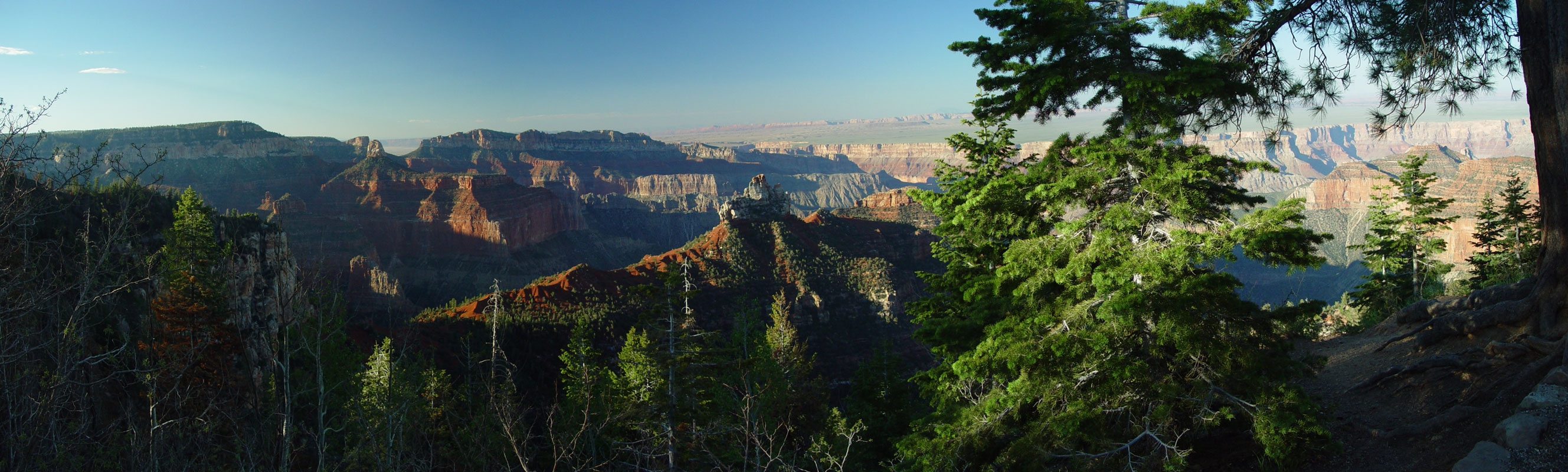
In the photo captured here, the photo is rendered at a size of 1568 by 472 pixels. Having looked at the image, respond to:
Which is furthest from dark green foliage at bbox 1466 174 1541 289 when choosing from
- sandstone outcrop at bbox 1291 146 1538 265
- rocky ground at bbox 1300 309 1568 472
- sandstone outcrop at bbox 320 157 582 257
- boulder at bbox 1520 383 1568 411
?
sandstone outcrop at bbox 320 157 582 257

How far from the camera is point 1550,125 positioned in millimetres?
8828

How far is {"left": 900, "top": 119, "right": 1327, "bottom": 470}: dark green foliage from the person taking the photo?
7.42 m

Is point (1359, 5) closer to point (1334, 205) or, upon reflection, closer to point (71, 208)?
point (71, 208)

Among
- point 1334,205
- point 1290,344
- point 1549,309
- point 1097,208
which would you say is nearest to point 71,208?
point 1097,208

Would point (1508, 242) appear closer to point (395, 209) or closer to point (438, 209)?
point (438, 209)

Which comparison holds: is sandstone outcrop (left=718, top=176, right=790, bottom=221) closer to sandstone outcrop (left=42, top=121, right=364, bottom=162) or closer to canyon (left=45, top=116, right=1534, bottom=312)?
canyon (left=45, top=116, right=1534, bottom=312)

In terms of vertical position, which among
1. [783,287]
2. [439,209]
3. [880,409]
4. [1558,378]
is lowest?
[783,287]

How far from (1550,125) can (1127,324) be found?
21.7ft

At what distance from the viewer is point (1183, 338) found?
7477 millimetres

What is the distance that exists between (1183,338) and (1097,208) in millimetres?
2038

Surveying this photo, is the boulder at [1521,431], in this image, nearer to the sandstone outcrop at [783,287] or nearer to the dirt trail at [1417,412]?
the dirt trail at [1417,412]

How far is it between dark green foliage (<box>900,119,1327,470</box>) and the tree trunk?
432 cm

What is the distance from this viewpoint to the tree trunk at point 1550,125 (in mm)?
8547

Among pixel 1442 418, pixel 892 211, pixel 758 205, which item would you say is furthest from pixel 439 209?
pixel 1442 418
